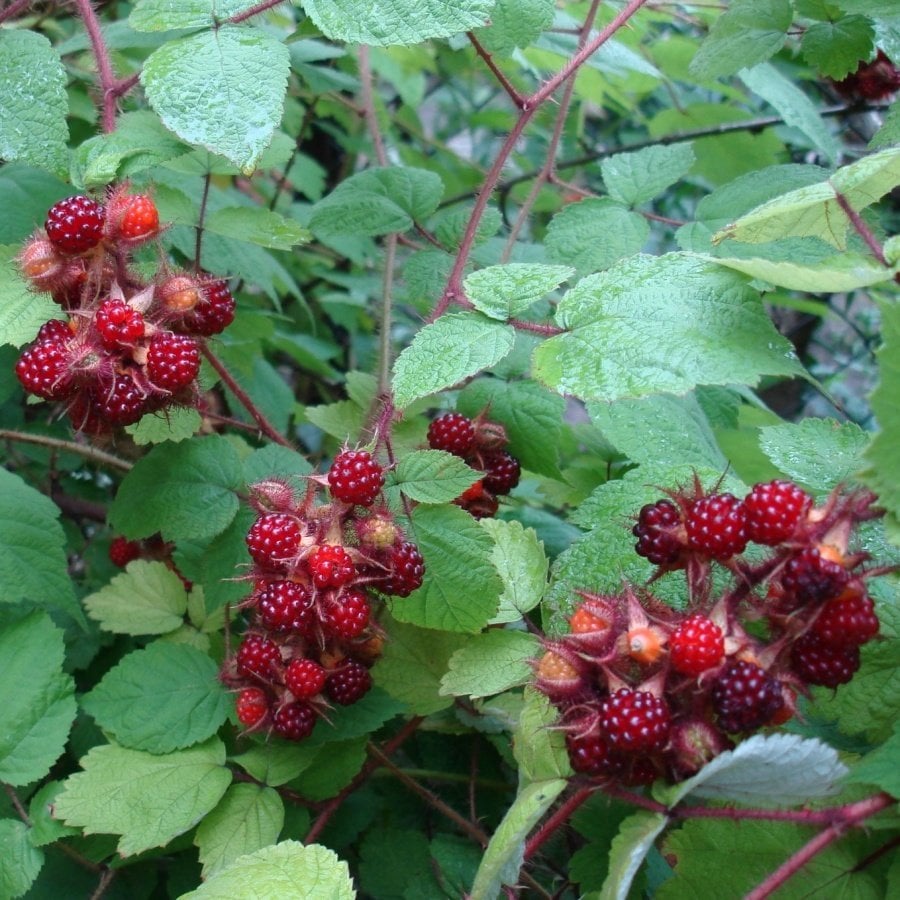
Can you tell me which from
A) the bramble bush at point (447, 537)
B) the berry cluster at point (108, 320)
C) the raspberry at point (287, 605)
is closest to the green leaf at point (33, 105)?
the bramble bush at point (447, 537)

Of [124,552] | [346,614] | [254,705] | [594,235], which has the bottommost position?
[124,552]

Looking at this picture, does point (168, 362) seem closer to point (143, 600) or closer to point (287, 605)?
point (287, 605)

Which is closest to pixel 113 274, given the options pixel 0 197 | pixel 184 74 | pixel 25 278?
pixel 25 278

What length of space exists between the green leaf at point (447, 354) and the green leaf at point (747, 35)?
0.72 m

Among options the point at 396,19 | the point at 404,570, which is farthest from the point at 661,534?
the point at 396,19

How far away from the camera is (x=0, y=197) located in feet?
4.38

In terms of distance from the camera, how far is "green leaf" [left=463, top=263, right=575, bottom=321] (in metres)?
1.03

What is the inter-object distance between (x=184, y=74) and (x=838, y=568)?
83cm

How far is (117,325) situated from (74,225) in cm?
12

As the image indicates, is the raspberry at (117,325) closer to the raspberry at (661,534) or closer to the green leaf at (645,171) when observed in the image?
the raspberry at (661,534)

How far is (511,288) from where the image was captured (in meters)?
1.05

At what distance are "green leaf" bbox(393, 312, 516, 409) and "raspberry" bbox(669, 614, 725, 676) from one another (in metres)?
0.33

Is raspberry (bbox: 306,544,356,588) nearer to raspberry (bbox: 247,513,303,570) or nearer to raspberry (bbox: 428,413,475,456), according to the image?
raspberry (bbox: 247,513,303,570)

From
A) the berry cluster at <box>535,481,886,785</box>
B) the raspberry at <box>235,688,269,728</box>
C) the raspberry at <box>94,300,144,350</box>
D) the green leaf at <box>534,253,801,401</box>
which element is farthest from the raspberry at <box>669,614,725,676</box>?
the raspberry at <box>94,300,144,350</box>
